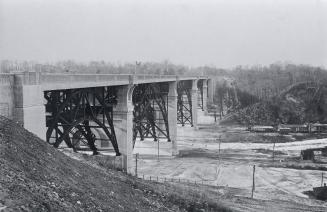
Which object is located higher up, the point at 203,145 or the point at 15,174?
the point at 15,174

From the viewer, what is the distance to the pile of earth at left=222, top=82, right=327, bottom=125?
69.8m

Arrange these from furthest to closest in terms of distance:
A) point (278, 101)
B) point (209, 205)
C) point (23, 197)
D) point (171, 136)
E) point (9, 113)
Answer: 1. point (278, 101)
2. point (171, 136)
3. point (209, 205)
4. point (9, 113)
5. point (23, 197)

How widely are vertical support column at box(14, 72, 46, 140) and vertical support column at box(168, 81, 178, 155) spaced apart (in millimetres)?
28621

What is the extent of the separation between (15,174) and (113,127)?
16.9 meters

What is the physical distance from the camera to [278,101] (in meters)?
74.9

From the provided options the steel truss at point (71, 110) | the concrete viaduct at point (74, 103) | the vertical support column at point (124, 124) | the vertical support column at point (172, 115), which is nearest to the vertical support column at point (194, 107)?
the vertical support column at point (172, 115)

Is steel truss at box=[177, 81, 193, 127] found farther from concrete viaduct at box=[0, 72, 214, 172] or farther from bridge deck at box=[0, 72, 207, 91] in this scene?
bridge deck at box=[0, 72, 207, 91]

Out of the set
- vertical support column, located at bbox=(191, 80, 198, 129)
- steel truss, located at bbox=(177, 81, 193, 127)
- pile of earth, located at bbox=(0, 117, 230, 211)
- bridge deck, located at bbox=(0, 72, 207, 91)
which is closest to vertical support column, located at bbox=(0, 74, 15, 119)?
bridge deck, located at bbox=(0, 72, 207, 91)

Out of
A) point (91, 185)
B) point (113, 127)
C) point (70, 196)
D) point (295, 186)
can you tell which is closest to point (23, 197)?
point (70, 196)

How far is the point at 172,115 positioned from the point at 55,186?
3521 cm

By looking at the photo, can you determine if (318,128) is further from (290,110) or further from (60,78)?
(60,78)

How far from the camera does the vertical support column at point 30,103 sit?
15.5 metres

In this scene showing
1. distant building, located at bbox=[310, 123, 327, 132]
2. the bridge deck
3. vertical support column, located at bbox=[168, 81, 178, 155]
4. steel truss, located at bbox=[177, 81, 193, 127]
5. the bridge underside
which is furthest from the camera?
distant building, located at bbox=[310, 123, 327, 132]

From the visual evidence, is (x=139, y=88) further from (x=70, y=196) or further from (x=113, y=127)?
(x=70, y=196)
